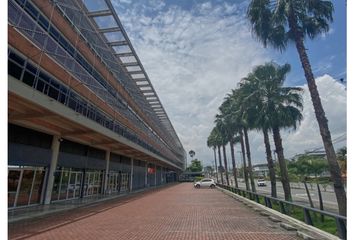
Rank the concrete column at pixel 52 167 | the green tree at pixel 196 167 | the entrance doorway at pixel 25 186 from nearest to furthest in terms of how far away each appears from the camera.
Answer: the entrance doorway at pixel 25 186 → the concrete column at pixel 52 167 → the green tree at pixel 196 167

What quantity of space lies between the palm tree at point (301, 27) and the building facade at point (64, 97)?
438 inches

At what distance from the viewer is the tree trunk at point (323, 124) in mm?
9414

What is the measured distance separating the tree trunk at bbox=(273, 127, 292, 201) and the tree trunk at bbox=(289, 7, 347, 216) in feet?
26.3

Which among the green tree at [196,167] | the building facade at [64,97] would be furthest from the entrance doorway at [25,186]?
the green tree at [196,167]

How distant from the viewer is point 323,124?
10148 mm

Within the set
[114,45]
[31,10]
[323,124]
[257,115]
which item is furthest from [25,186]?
[257,115]

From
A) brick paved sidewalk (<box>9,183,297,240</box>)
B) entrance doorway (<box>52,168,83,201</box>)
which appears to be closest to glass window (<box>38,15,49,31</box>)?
entrance doorway (<box>52,168,83,201</box>)

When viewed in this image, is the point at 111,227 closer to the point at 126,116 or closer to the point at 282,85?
the point at 282,85

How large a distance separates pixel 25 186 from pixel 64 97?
6161 millimetres

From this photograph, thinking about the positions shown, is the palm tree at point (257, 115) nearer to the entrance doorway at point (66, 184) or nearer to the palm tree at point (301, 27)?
the palm tree at point (301, 27)

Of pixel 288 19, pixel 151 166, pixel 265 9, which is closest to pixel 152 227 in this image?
pixel 288 19

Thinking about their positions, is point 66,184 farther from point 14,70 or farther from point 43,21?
point 43,21

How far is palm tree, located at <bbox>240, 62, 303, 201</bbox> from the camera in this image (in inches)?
724
